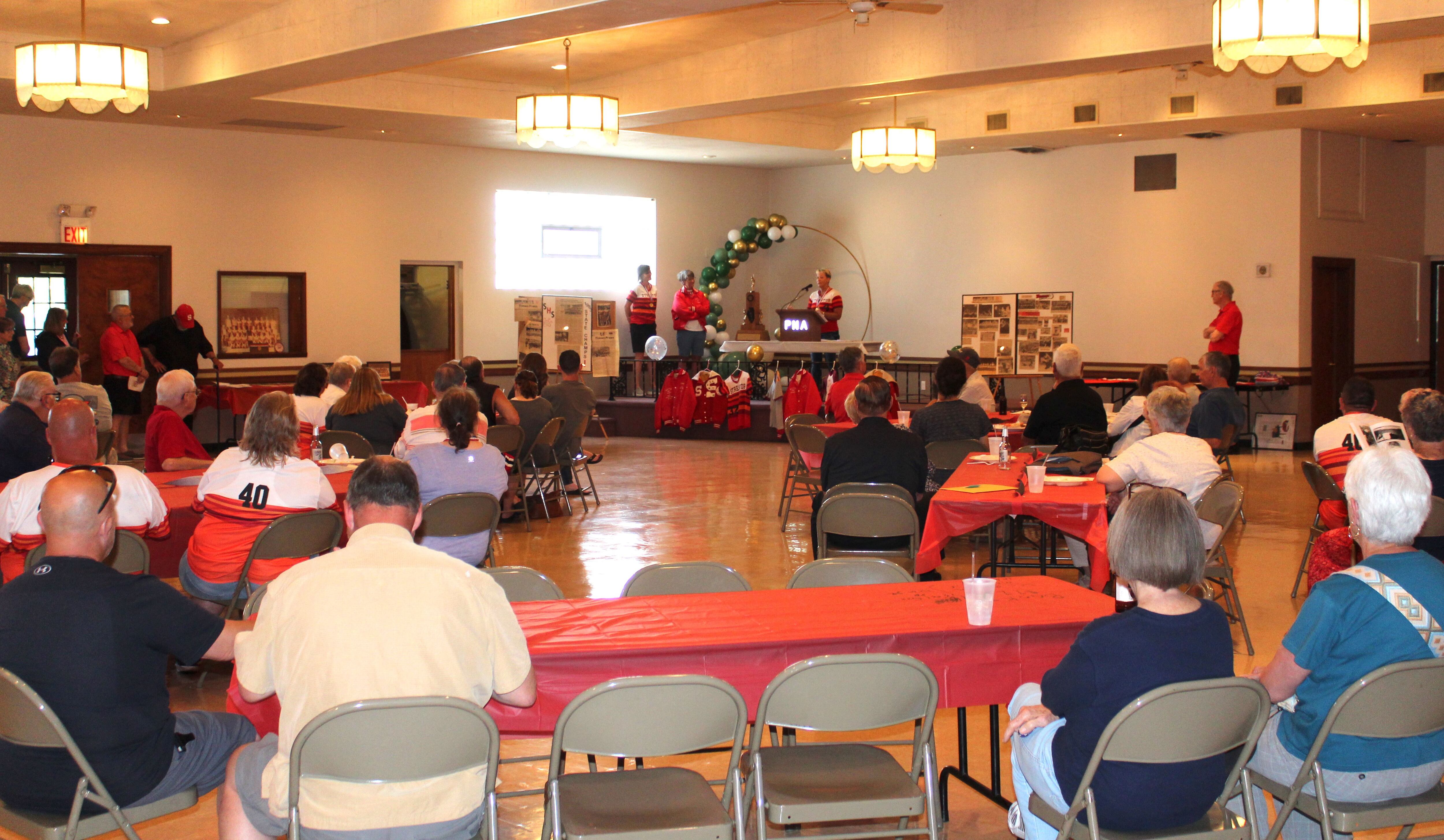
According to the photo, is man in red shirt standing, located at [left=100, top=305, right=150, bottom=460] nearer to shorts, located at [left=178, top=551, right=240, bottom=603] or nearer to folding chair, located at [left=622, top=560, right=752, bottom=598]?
shorts, located at [left=178, top=551, right=240, bottom=603]

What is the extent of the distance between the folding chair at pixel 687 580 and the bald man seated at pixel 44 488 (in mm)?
1913

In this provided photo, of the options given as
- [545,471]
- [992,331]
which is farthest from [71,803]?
[992,331]

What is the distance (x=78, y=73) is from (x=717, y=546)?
4868 millimetres

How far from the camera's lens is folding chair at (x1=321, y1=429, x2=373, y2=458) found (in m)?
7.42

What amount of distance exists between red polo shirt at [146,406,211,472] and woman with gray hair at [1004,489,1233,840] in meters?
5.00

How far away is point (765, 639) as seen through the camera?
3.22 m

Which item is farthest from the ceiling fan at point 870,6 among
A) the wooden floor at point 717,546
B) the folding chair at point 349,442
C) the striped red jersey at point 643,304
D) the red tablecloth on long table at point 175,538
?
the striped red jersey at point 643,304

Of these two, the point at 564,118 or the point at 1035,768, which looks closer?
the point at 1035,768

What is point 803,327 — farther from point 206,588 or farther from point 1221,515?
point 206,588

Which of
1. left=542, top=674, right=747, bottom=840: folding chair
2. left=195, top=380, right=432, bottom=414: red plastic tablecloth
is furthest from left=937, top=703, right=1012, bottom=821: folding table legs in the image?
left=195, top=380, right=432, bottom=414: red plastic tablecloth

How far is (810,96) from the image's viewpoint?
10.7 meters

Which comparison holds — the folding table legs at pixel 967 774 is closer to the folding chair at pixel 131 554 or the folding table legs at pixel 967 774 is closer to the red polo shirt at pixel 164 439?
the folding chair at pixel 131 554

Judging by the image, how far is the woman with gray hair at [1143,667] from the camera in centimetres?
265

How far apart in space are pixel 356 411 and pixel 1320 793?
240 inches
